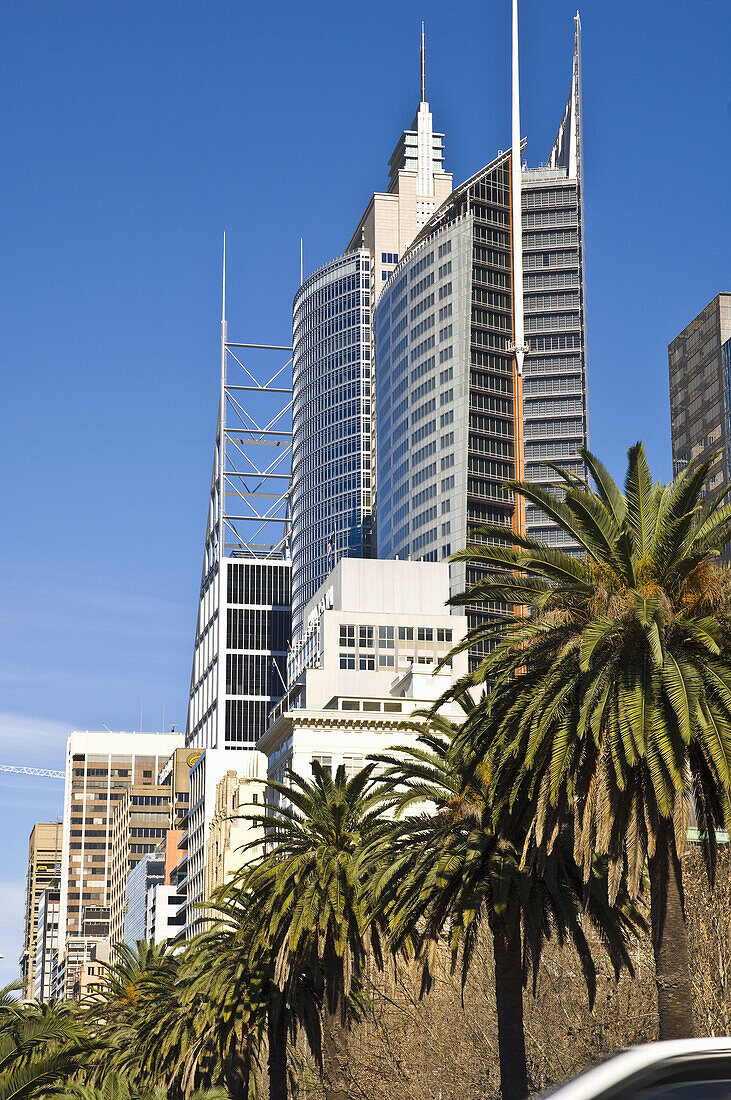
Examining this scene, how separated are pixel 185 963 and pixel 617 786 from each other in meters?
38.4

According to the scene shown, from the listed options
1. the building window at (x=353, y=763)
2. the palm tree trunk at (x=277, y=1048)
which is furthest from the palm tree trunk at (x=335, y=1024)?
the building window at (x=353, y=763)

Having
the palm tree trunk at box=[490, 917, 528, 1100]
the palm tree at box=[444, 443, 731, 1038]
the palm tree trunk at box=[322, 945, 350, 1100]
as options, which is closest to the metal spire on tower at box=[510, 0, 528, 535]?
the palm tree trunk at box=[322, 945, 350, 1100]

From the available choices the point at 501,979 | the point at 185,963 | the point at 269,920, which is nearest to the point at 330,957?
the point at 269,920

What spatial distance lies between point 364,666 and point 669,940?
10592 cm

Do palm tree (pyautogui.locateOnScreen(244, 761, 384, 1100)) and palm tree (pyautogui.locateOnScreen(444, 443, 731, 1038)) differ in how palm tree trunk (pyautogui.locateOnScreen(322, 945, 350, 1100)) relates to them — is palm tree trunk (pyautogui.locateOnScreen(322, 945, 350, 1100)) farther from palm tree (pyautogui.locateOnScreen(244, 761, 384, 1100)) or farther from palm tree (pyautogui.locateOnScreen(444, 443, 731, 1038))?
palm tree (pyautogui.locateOnScreen(444, 443, 731, 1038))

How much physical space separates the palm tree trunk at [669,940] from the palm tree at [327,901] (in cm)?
1490

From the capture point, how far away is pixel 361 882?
160ft

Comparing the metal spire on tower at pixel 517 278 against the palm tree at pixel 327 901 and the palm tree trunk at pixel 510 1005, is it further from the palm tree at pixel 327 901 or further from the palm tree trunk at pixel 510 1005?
the palm tree trunk at pixel 510 1005

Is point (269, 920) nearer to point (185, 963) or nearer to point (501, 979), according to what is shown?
point (501, 979)

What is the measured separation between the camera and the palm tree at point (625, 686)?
1176 inches

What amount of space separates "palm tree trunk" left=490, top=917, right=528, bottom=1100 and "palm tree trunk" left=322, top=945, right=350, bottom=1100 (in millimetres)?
10442

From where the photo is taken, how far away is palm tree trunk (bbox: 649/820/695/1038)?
30.4 m

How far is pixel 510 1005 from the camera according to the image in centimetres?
3997


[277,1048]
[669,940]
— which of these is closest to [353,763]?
[277,1048]
